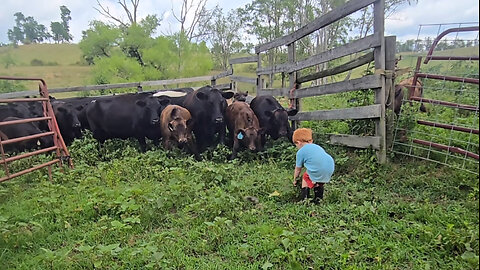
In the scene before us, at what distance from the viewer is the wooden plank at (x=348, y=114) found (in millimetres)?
4736

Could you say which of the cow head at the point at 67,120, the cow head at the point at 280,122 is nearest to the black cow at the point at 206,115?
the cow head at the point at 280,122

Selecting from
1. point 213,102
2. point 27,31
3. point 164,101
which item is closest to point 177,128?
point 213,102

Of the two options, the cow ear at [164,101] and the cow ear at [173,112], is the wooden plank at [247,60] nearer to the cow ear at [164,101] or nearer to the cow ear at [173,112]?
the cow ear at [164,101]

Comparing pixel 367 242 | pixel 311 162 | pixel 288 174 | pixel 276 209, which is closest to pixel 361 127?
pixel 288 174

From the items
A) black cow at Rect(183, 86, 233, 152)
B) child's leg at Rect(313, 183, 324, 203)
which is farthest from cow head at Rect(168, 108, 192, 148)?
child's leg at Rect(313, 183, 324, 203)

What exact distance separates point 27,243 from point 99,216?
75 centimetres

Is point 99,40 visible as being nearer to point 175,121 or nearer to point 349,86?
point 175,121

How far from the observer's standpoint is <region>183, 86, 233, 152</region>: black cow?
7250 millimetres

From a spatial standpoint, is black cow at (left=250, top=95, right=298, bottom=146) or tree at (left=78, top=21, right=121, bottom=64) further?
tree at (left=78, top=21, right=121, bottom=64)

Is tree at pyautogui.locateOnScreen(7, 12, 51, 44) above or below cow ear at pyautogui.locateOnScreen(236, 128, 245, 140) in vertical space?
above

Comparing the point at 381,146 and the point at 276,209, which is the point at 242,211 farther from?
the point at 381,146

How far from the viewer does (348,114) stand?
5242mm

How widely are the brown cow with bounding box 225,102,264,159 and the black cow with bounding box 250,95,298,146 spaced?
212mm

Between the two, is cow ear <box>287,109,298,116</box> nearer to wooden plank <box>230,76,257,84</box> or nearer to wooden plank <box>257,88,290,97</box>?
wooden plank <box>257,88,290,97</box>
